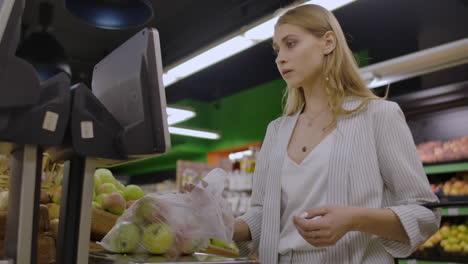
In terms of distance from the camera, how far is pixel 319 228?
110 cm

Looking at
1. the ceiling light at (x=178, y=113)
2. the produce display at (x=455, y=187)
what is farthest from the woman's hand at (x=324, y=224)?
the ceiling light at (x=178, y=113)

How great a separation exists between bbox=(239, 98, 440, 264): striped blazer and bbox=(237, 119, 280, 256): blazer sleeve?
9cm

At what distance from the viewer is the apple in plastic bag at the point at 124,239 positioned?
1156 mm

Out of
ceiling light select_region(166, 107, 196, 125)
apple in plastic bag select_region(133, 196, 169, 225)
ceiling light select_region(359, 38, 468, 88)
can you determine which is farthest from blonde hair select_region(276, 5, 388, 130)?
ceiling light select_region(166, 107, 196, 125)

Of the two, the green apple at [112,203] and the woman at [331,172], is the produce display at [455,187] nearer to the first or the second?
the woman at [331,172]

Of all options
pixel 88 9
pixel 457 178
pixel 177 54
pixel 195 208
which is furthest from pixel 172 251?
pixel 177 54

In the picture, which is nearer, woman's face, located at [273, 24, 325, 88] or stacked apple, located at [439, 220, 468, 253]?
woman's face, located at [273, 24, 325, 88]

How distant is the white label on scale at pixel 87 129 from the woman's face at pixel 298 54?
2.18 ft

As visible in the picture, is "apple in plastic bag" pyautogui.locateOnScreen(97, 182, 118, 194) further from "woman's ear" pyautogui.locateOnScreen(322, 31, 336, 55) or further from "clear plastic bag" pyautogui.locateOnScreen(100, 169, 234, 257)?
"woman's ear" pyautogui.locateOnScreen(322, 31, 336, 55)

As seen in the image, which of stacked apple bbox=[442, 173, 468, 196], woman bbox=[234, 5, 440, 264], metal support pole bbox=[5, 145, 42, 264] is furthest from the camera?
stacked apple bbox=[442, 173, 468, 196]

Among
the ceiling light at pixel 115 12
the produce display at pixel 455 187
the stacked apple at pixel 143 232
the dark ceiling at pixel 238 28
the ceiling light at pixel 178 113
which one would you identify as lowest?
the stacked apple at pixel 143 232

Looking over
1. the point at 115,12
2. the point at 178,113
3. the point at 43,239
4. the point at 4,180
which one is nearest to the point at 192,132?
the point at 178,113

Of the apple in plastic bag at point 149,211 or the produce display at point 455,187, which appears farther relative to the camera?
the produce display at point 455,187

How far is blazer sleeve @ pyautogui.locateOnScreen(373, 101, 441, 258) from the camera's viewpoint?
123 cm
